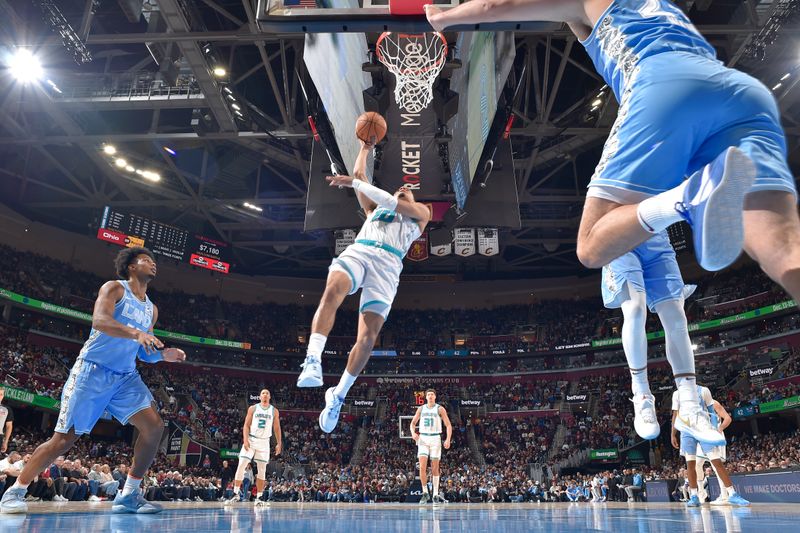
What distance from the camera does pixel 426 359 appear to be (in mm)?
37031

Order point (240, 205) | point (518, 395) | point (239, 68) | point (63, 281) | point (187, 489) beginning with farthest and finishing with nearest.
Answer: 1. point (518, 395)
2. point (63, 281)
3. point (240, 205)
4. point (239, 68)
5. point (187, 489)

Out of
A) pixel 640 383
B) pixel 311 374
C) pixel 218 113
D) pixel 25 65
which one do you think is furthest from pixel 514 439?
pixel 311 374

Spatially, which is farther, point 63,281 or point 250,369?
point 250,369

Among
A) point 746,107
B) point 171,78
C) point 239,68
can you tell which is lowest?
point 746,107

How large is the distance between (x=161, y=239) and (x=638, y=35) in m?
25.0

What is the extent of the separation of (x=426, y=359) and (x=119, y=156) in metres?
22.1

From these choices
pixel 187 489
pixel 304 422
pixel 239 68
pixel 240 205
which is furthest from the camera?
pixel 304 422

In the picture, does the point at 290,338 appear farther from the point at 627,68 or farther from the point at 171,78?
the point at 627,68

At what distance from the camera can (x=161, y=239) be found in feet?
80.9

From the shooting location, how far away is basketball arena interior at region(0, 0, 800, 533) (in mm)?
5156

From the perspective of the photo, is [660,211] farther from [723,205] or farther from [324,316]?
[324,316]

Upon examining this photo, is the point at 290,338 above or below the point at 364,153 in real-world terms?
above

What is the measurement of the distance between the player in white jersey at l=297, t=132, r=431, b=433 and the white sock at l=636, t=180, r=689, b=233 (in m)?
2.67

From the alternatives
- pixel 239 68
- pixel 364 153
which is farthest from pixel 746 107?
pixel 239 68
